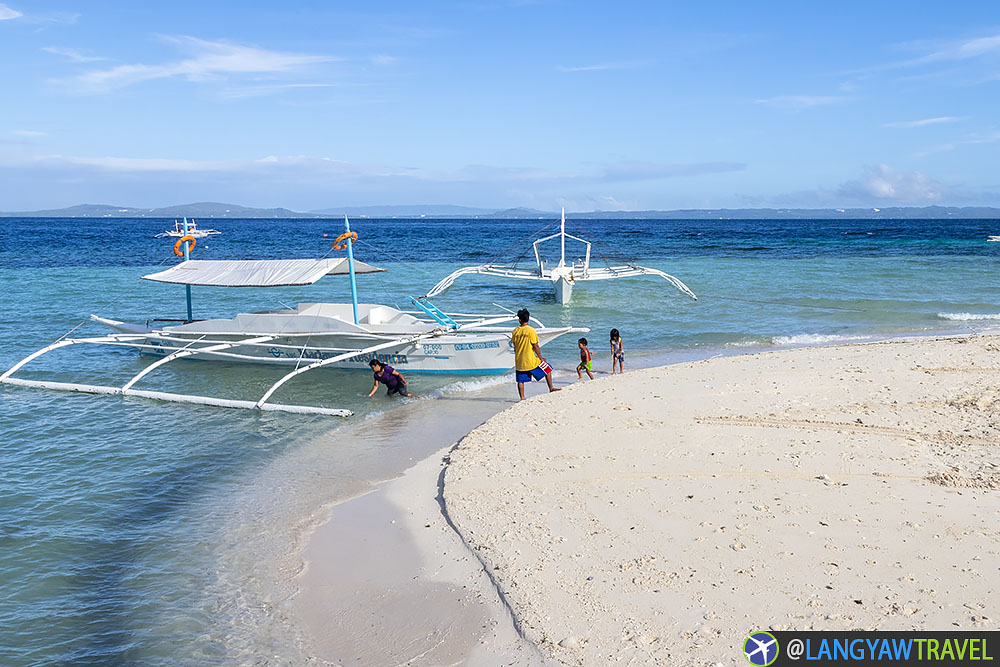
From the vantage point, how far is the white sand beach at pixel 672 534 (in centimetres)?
433

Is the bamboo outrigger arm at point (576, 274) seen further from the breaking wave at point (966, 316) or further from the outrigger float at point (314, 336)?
the outrigger float at point (314, 336)

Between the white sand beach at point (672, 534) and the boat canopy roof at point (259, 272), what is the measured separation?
570 centimetres

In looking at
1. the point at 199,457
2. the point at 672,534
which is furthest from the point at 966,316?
the point at 199,457

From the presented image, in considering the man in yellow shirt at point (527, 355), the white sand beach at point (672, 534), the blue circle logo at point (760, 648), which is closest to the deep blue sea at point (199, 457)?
the white sand beach at point (672, 534)

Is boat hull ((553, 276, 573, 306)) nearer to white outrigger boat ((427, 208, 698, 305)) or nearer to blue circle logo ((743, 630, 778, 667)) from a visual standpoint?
white outrigger boat ((427, 208, 698, 305))

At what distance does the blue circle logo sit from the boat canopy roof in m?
10.1

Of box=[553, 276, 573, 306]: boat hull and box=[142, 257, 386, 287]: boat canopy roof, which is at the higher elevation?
box=[142, 257, 386, 287]: boat canopy roof

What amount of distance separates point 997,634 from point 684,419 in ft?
14.9

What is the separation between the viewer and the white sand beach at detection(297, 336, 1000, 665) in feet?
14.2

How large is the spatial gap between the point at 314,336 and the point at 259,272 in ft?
5.12

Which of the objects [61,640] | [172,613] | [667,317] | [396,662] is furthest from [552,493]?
[667,317]

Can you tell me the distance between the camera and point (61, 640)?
493 cm

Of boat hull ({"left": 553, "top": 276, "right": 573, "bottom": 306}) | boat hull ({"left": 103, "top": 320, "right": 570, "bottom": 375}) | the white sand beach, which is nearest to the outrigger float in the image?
boat hull ({"left": 103, "top": 320, "right": 570, "bottom": 375})

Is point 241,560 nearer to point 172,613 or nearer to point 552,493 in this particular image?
point 172,613
